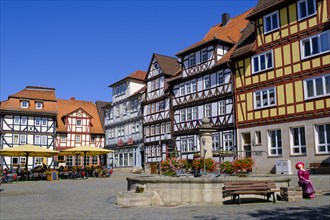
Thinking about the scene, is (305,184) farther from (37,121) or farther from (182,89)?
(37,121)

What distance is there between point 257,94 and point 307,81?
13.8 feet

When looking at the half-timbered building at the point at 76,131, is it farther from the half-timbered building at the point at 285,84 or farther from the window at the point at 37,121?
the half-timbered building at the point at 285,84

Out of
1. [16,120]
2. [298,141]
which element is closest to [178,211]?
[298,141]

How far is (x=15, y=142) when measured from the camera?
49031 mm

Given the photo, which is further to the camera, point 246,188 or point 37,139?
point 37,139

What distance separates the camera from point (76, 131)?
55312mm

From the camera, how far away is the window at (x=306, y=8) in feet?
78.2

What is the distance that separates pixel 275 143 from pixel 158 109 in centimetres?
1631

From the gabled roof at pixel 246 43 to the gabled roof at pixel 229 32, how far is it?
6.64 ft

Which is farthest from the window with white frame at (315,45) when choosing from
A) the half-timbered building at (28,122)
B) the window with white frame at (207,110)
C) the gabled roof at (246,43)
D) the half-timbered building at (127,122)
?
the half-timbered building at (28,122)

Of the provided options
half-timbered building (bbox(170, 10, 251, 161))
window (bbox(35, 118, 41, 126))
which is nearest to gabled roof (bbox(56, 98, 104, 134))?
window (bbox(35, 118, 41, 126))

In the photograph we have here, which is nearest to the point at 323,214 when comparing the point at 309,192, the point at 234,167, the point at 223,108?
the point at 309,192

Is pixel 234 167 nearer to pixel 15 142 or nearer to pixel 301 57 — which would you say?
pixel 301 57

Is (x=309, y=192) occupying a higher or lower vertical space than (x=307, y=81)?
lower
